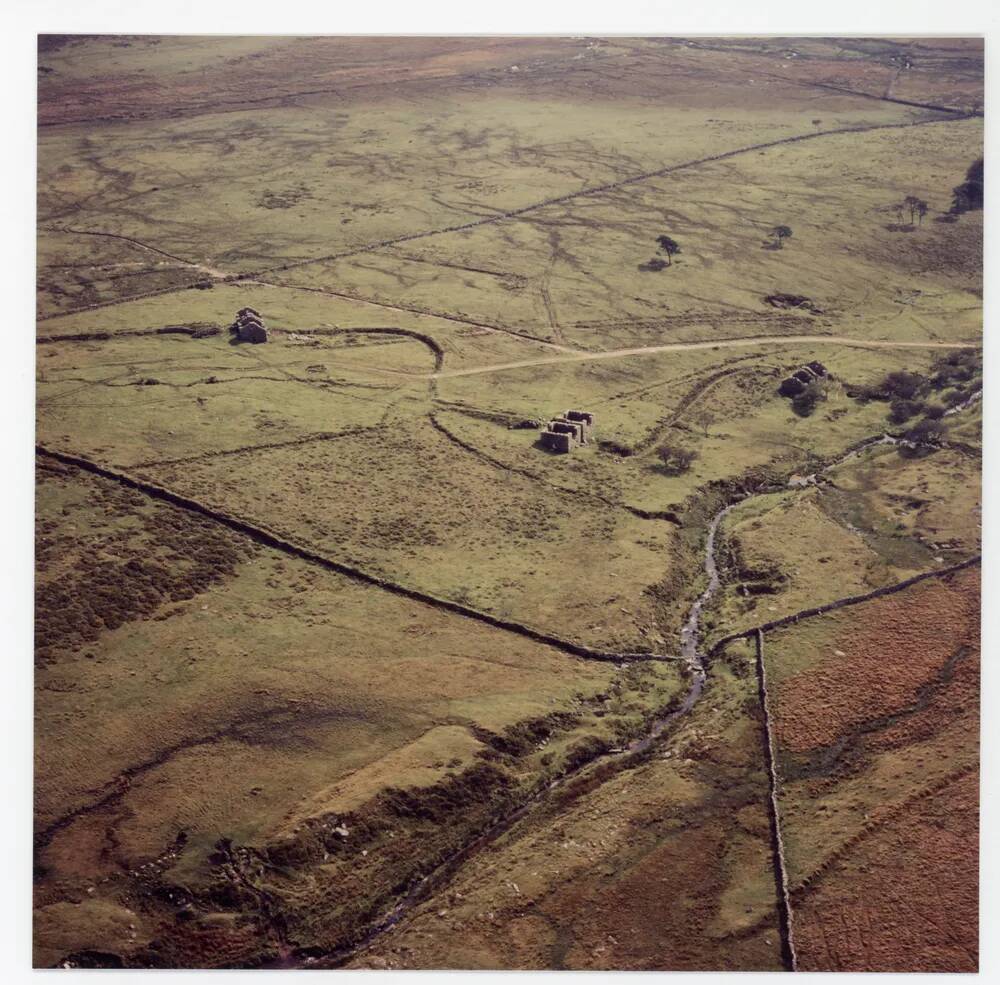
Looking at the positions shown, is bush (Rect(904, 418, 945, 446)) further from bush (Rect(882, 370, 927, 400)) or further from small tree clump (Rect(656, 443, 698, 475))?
small tree clump (Rect(656, 443, 698, 475))

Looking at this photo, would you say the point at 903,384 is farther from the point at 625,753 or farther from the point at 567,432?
the point at 625,753

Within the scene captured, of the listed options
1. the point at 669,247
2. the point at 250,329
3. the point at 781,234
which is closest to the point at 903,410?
the point at 669,247

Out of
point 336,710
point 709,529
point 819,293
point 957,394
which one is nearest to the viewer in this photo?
point 336,710

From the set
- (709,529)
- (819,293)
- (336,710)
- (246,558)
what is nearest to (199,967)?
(336,710)

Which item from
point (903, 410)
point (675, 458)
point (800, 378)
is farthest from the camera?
point (800, 378)

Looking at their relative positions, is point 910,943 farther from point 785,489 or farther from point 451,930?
point 785,489

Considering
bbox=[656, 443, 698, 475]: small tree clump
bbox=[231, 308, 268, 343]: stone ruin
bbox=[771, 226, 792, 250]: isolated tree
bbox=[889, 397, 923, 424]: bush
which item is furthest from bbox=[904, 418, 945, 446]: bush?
bbox=[231, 308, 268, 343]: stone ruin
